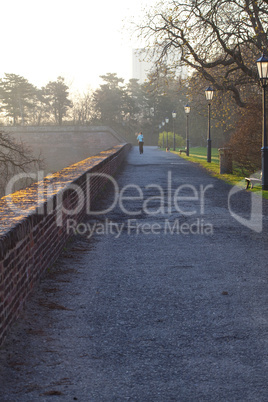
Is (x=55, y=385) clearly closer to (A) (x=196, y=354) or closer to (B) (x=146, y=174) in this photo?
(A) (x=196, y=354)

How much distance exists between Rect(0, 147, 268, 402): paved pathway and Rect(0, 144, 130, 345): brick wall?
204 millimetres

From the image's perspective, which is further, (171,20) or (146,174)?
(171,20)

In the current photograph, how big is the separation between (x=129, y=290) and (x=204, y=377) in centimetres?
207

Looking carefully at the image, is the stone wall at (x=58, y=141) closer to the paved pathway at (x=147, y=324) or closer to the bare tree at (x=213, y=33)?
the bare tree at (x=213, y=33)

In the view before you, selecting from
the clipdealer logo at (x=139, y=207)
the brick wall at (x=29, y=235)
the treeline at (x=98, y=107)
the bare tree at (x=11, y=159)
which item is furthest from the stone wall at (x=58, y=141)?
the brick wall at (x=29, y=235)

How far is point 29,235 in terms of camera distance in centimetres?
504

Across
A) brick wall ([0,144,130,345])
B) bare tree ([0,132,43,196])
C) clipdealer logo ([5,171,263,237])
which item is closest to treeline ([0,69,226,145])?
bare tree ([0,132,43,196])

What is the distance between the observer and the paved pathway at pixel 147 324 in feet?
11.1

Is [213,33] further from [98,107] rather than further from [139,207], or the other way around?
[98,107]

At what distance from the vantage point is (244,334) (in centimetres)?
423

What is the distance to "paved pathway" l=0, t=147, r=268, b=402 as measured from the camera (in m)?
3.38

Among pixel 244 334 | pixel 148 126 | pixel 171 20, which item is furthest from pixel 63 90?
pixel 244 334

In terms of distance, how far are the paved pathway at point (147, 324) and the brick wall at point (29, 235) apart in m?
0.20

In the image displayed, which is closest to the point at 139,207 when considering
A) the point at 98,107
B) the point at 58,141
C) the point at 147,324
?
the point at 147,324
